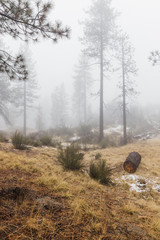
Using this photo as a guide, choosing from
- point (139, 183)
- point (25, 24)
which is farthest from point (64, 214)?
point (25, 24)

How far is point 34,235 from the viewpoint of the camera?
1.34 m

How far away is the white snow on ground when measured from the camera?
3597mm

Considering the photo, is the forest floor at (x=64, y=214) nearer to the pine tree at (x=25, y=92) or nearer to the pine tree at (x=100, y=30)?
the pine tree at (x=100, y=30)

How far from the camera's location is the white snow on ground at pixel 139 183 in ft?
11.8

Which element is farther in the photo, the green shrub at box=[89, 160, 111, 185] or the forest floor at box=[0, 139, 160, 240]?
the green shrub at box=[89, 160, 111, 185]

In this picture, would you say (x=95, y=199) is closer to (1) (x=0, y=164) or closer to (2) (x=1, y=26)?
(1) (x=0, y=164)

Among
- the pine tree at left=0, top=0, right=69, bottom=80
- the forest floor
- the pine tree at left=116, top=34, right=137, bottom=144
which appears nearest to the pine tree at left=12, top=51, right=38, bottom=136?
the pine tree at left=116, top=34, right=137, bottom=144

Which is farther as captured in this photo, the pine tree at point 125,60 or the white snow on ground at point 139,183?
the pine tree at point 125,60

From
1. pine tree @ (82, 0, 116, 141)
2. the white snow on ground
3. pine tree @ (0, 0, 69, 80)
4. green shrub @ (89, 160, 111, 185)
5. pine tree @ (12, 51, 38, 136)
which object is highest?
pine tree @ (82, 0, 116, 141)

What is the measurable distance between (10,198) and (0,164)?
1.75 m

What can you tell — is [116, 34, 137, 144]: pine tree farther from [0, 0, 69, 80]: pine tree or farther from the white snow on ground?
[0, 0, 69, 80]: pine tree

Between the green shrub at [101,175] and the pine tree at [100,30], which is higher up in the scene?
the pine tree at [100,30]

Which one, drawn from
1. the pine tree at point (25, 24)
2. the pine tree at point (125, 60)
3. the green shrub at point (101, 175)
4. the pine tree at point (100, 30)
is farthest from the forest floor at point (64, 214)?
the pine tree at point (100, 30)

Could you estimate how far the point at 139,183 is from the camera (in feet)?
12.8
